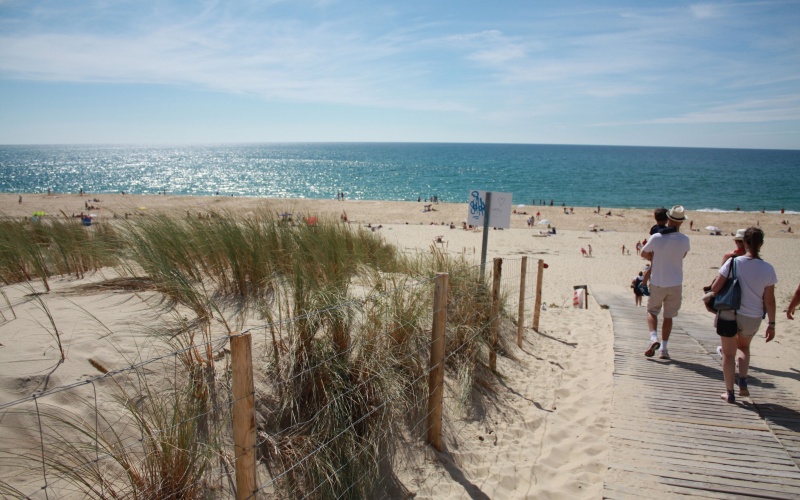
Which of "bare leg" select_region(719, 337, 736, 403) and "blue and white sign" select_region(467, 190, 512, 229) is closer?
"bare leg" select_region(719, 337, 736, 403)

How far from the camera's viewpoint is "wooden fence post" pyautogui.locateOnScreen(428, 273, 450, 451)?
358cm

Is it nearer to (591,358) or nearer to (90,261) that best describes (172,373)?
(90,261)

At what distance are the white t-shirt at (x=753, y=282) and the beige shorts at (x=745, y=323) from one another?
4 centimetres

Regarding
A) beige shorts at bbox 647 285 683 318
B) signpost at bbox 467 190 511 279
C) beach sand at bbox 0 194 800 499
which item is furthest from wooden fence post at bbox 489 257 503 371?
beige shorts at bbox 647 285 683 318

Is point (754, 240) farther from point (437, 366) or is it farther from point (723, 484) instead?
point (437, 366)

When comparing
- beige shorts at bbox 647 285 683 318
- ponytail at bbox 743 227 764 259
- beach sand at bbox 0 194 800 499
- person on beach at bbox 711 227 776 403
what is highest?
ponytail at bbox 743 227 764 259

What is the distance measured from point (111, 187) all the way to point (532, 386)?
66.1m

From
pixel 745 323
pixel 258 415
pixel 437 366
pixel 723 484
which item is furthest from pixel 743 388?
pixel 258 415

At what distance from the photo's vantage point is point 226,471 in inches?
104

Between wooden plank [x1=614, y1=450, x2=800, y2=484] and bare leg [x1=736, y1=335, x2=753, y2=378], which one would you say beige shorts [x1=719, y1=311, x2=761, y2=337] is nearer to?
bare leg [x1=736, y1=335, x2=753, y2=378]

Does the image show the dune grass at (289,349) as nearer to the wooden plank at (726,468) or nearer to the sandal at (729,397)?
the wooden plank at (726,468)

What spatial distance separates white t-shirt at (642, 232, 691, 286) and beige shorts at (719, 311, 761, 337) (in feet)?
3.15

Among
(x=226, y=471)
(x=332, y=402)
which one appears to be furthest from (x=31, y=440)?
(x=332, y=402)

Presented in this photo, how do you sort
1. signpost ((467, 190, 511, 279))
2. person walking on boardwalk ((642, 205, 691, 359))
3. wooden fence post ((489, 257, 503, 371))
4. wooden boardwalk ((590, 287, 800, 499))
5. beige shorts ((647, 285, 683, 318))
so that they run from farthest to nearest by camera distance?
signpost ((467, 190, 511, 279)) < beige shorts ((647, 285, 683, 318)) < person walking on boardwalk ((642, 205, 691, 359)) < wooden fence post ((489, 257, 503, 371)) < wooden boardwalk ((590, 287, 800, 499))
